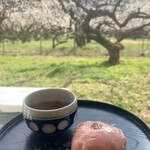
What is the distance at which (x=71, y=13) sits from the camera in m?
1.13

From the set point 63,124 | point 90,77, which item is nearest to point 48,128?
point 63,124

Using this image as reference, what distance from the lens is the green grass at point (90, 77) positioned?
2.71 feet

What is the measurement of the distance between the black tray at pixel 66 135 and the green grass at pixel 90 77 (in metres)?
0.36

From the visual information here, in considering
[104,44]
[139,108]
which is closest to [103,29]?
[104,44]

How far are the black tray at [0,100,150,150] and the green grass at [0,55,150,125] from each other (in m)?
0.36

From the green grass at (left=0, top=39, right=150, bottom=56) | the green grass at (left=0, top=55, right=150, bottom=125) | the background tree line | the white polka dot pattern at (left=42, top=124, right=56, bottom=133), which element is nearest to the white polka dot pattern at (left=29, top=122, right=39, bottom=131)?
the white polka dot pattern at (left=42, top=124, right=56, bottom=133)

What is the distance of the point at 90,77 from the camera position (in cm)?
108

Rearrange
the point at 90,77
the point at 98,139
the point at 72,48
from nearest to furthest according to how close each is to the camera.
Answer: the point at 98,139 → the point at 90,77 → the point at 72,48

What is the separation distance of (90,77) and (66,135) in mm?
779

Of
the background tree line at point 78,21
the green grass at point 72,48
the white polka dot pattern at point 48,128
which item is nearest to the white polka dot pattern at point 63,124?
the white polka dot pattern at point 48,128

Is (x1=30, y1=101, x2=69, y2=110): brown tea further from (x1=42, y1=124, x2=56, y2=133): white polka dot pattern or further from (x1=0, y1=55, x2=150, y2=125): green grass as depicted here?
(x1=0, y1=55, x2=150, y2=125): green grass

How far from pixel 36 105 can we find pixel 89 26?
944mm

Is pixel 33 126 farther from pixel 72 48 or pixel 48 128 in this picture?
pixel 72 48

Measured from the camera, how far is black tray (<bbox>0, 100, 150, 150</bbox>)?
0.30 metres
